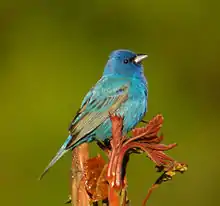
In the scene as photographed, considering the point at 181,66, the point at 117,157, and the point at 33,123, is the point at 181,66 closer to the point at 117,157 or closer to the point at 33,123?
the point at 33,123

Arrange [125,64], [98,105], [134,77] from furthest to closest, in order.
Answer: [125,64], [134,77], [98,105]

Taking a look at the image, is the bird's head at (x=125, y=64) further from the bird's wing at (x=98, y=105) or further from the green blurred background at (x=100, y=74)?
the green blurred background at (x=100, y=74)

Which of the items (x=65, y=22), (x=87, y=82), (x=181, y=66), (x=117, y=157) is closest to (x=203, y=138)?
(x=181, y=66)

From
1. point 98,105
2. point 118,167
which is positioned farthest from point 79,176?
point 98,105

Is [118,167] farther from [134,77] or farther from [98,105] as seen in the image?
[134,77]

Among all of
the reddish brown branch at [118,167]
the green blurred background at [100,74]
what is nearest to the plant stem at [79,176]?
the reddish brown branch at [118,167]

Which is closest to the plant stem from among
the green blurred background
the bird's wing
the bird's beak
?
the bird's wing
